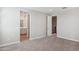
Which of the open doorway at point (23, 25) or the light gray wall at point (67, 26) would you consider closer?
the open doorway at point (23, 25)

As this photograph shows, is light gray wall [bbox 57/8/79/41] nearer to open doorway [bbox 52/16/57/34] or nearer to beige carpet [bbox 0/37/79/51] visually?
open doorway [bbox 52/16/57/34]

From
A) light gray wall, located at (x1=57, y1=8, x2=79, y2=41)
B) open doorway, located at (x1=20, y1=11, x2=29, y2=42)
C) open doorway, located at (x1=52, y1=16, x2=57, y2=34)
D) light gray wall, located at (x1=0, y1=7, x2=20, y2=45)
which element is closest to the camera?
light gray wall, located at (x1=0, y1=7, x2=20, y2=45)

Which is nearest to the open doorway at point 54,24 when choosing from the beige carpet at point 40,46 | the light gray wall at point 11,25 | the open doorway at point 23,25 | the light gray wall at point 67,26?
the light gray wall at point 67,26

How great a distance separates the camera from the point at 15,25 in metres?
1.90

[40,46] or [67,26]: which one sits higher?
[67,26]

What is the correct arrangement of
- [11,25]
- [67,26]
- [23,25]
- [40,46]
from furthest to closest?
[67,26]
[23,25]
[11,25]
[40,46]

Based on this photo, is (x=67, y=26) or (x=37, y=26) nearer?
(x=37, y=26)

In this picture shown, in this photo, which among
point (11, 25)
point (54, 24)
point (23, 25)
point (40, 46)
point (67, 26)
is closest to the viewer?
point (40, 46)

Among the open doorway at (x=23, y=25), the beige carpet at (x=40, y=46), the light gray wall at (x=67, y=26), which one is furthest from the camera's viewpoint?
the light gray wall at (x=67, y=26)

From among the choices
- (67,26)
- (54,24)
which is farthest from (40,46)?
(67,26)

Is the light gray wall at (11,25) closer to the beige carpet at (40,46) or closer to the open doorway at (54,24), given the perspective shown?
the beige carpet at (40,46)

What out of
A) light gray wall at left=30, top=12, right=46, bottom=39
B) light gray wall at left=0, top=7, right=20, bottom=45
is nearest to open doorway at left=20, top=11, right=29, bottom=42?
light gray wall at left=0, top=7, right=20, bottom=45

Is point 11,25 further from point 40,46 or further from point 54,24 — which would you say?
point 54,24
